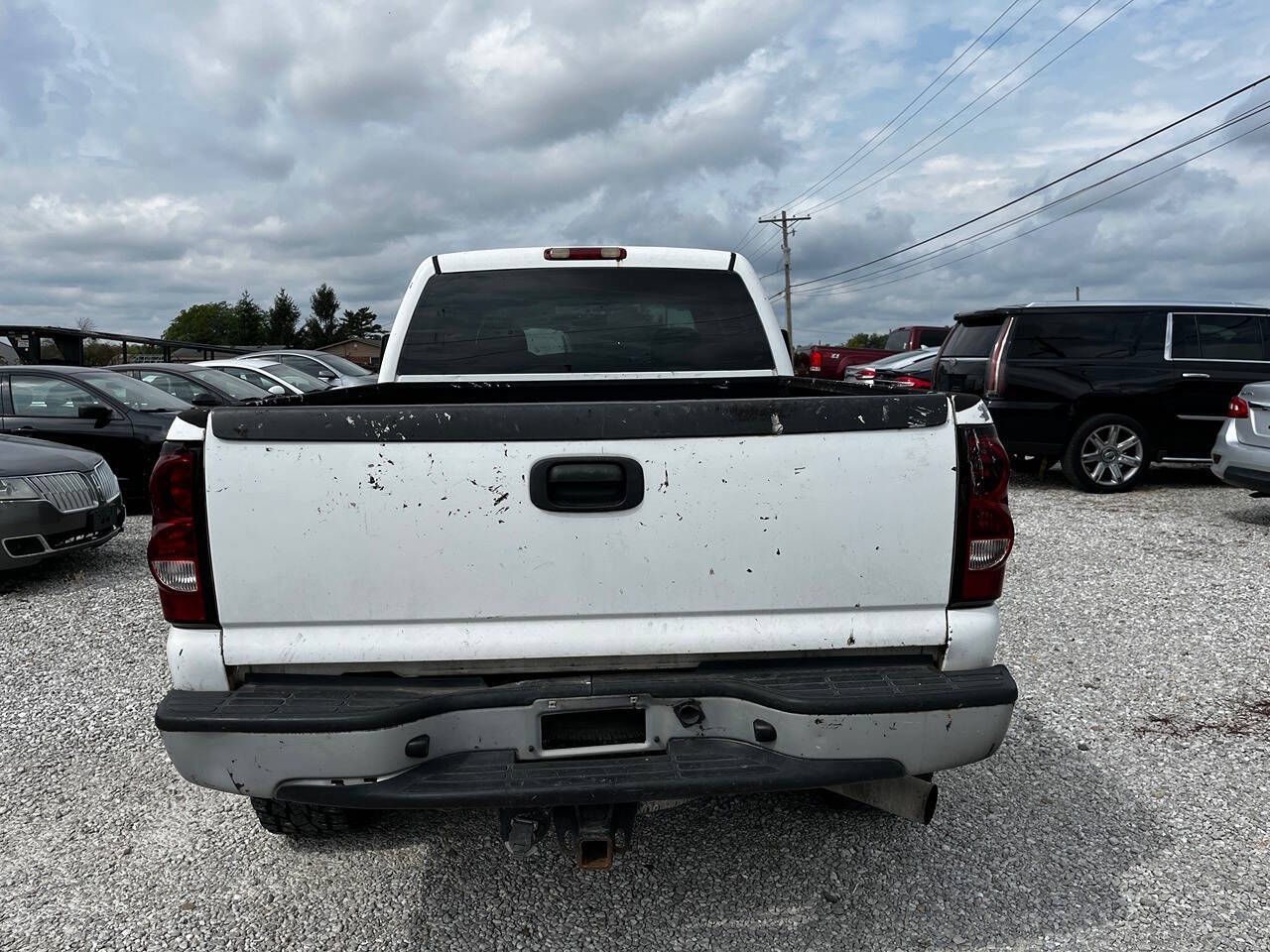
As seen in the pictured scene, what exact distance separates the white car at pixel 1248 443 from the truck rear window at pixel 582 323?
615 centimetres

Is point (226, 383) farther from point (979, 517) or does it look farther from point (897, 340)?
point (897, 340)

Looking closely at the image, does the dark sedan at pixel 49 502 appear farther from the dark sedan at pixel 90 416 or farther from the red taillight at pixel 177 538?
the red taillight at pixel 177 538

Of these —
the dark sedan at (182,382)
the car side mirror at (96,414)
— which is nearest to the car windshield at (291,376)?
the dark sedan at (182,382)

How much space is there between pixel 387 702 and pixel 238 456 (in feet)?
2.32

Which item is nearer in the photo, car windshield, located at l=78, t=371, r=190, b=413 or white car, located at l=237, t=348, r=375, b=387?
car windshield, located at l=78, t=371, r=190, b=413

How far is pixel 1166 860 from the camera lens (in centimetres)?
319

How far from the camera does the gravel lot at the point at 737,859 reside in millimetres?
2826

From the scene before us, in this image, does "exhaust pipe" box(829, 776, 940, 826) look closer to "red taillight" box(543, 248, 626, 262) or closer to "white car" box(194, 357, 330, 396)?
"red taillight" box(543, 248, 626, 262)

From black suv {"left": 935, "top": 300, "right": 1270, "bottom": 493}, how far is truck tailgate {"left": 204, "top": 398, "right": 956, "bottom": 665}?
27.2 feet

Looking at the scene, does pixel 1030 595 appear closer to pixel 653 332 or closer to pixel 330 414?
pixel 653 332

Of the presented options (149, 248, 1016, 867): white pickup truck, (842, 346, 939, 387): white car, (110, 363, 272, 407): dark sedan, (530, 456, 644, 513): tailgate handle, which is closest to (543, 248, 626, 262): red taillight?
(149, 248, 1016, 867): white pickup truck

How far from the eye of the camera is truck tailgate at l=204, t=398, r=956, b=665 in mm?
2395

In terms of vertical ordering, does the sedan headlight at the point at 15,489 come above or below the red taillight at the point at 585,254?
below

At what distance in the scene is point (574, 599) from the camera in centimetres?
247
